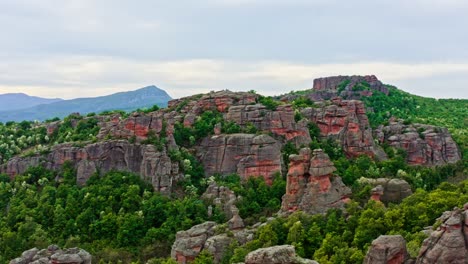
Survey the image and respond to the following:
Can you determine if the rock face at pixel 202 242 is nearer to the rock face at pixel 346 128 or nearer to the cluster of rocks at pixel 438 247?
the cluster of rocks at pixel 438 247

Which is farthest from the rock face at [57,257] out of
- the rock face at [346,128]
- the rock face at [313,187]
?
the rock face at [346,128]

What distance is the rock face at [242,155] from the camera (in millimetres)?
63094

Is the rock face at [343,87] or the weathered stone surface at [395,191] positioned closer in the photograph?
the weathered stone surface at [395,191]

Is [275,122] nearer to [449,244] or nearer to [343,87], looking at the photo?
[449,244]

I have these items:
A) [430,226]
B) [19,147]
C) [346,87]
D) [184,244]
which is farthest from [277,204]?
[346,87]

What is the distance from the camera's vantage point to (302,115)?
243 ft

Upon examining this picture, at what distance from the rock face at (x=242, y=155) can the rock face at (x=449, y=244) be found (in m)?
33.5

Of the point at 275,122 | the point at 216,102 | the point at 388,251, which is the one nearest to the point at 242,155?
the point at 275,122

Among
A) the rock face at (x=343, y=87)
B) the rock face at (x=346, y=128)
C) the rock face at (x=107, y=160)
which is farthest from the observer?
the rock face at (x=343, y=87)

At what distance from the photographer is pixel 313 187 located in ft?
160

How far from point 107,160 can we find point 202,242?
21.4 m

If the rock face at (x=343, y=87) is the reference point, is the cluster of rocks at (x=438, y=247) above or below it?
below

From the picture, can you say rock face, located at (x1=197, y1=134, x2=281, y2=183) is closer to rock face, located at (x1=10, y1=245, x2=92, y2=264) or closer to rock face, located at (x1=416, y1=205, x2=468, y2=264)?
rock face, located at (x1=10, y1=245, x2=92, y2=264)

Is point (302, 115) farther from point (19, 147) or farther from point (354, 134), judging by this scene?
point (19, 147)
